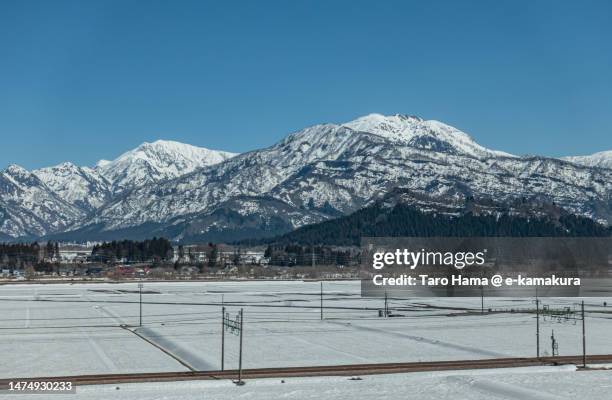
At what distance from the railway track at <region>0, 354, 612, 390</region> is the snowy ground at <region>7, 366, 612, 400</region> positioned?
1.42 metres

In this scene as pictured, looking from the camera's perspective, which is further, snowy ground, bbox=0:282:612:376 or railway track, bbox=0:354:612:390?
snowy ground, bbox=0:282:612:376

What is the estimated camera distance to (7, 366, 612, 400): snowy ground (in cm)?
3606

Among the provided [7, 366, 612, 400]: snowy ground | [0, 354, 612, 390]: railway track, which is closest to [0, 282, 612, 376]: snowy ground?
[0, 354, 612, 390]: railway track

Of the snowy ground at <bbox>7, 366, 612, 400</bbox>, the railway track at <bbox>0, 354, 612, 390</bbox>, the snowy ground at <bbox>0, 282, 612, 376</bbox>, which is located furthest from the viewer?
the snowy ground at <bbox>0, 282, 612, 376</bbox>

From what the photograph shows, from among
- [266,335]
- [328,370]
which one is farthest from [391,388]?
[266,335]

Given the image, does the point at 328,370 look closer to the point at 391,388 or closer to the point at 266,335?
the point at 391,388

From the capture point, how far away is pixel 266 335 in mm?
60781

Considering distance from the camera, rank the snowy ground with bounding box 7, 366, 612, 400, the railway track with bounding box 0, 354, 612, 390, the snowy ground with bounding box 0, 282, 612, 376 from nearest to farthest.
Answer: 1. the snowy ground with bounding box 7, 366, 612, 400
2. the railway track with bounding box 0, 354, 612, 390
3. the snowy ground with bounding box 0, 282, 612, 376

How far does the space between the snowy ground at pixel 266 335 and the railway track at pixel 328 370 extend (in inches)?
76.8

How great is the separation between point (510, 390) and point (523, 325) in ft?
109

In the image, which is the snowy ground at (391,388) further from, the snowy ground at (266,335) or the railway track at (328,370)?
the snowy ground at (266,335)

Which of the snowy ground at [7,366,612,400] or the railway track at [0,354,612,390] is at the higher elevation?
the railway track at [0,354,612,390]

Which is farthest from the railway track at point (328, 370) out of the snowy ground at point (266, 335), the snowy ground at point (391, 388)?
the snowy ground at point (266, 335)

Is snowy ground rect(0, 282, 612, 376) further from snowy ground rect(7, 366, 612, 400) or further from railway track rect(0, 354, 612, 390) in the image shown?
snowy ground rect(7, 366, 612, 400)
